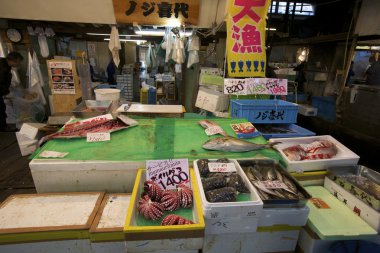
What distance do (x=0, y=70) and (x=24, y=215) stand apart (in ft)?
23.2

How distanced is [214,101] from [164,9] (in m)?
2.63

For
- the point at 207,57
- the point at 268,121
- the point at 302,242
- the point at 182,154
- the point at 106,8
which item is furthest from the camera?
the point at 207,57

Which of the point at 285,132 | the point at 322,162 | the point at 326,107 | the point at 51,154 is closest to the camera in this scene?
the point at 51,154

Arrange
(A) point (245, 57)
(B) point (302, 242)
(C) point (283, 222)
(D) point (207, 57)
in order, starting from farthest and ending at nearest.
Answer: (D) point (207, 57) < (A) point (245, 57) < (B) point (302, 242) < (C) point (283, 222)

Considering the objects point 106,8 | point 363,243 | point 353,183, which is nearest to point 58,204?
point 363,243

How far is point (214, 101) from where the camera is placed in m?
5.02

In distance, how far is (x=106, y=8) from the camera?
521cm

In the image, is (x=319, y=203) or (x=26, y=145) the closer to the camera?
(x=319, y=203)

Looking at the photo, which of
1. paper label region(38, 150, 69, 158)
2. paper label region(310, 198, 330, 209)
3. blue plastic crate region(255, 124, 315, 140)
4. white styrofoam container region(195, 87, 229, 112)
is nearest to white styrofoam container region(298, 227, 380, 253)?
paper label region(310, 198, 330, 209)

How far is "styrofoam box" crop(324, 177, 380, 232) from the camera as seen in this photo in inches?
70.7

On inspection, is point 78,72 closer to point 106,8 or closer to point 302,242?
point 106,8

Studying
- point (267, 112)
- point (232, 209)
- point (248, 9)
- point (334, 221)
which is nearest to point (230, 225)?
point (232, 209)

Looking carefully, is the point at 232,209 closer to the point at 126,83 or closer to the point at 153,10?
the point at 153,10

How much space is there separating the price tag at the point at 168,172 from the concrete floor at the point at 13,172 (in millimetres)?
3425
